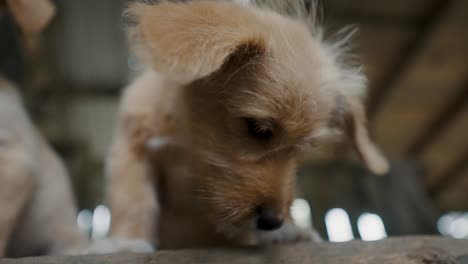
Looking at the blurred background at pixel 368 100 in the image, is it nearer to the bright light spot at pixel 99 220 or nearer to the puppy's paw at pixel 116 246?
the bright light spot at pixel 99 220

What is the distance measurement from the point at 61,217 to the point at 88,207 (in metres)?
4.10

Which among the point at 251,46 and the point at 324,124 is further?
the point at 324,124

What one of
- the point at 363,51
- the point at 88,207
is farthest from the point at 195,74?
the point at 88,207

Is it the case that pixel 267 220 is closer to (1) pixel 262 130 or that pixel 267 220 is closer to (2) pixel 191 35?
(1) pixel 262 130

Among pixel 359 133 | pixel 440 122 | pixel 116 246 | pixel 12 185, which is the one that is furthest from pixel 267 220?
pixel 440 122

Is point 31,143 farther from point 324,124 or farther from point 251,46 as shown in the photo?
point 324,124

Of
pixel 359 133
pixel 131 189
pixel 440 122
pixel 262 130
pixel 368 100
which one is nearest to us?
pixel 262 130

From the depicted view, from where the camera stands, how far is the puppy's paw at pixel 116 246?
5.41ft

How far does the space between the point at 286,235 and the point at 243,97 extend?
46 cm

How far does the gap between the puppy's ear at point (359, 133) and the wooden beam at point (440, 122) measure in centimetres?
470

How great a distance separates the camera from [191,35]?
152cm

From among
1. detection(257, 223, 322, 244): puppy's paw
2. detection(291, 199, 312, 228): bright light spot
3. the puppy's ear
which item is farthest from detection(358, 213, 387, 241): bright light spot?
detection(257, 223, 322, 244): puppy's paw

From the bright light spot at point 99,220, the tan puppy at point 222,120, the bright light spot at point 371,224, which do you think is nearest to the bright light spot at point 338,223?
the bright light spot at point 371,224

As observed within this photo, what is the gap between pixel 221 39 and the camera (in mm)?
1536
